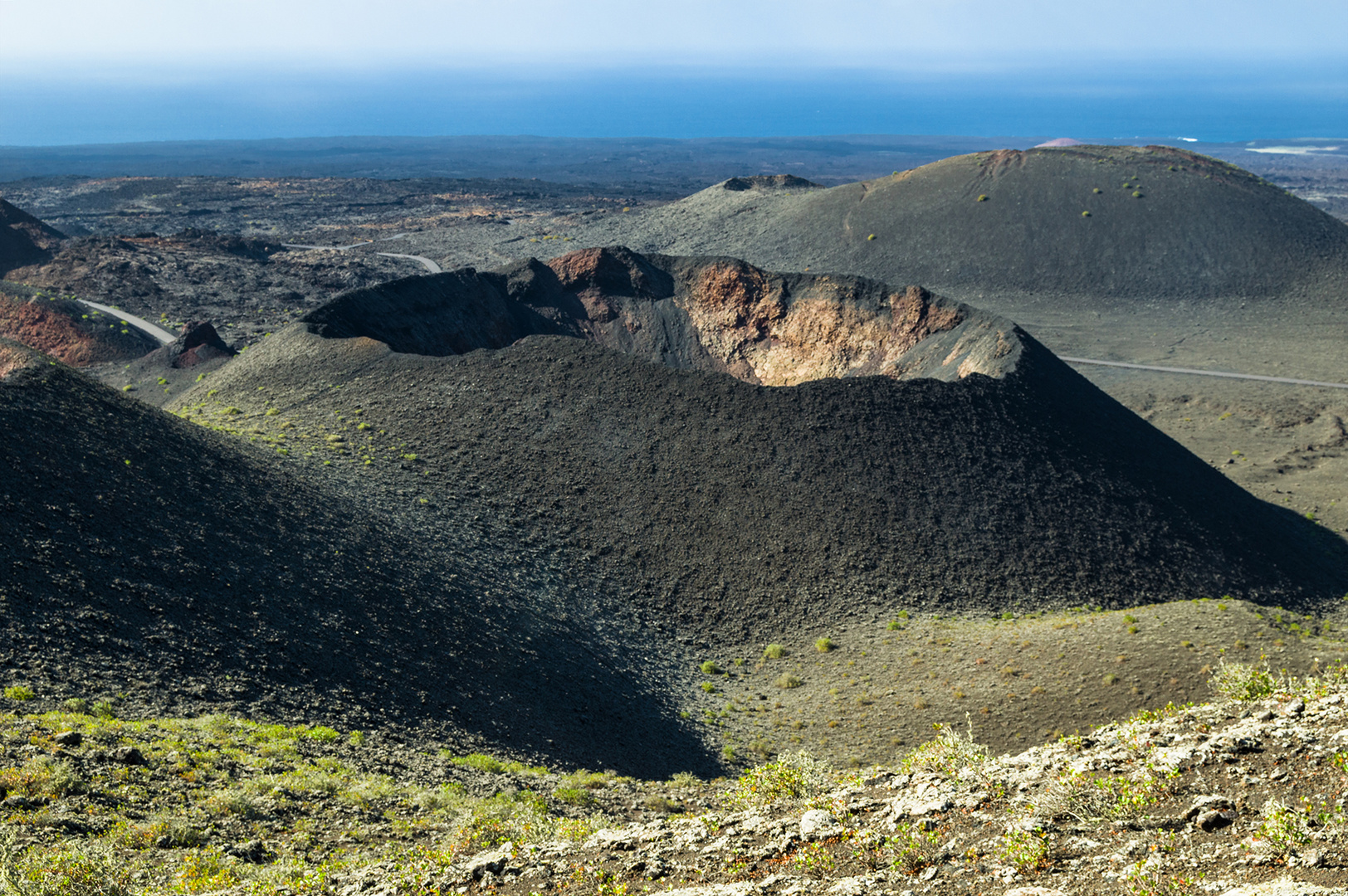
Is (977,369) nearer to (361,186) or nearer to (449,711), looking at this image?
(449,711)

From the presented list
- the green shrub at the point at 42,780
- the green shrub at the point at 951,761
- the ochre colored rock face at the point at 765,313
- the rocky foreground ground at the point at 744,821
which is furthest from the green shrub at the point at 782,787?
the ochre colored rock face at the point at 765,313

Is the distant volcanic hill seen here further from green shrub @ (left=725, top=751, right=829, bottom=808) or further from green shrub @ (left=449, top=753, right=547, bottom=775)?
green shrub @ (left=725, top=751, right=829, bottom=808)

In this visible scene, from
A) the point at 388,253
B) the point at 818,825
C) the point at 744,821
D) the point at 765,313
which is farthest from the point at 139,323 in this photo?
the point at 818,825

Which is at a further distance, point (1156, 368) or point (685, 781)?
point (1156, 368)

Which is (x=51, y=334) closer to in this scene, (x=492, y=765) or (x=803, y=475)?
(x=803, y=475)

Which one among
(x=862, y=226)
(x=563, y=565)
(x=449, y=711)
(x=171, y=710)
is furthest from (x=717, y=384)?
(x=862, y=226)

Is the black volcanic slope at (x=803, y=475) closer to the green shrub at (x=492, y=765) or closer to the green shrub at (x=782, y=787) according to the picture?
the green shrub at (x=492, y=765)
